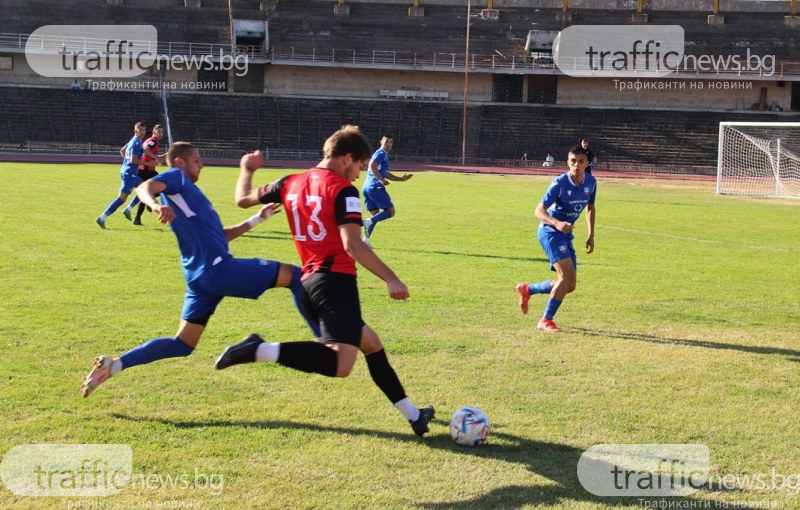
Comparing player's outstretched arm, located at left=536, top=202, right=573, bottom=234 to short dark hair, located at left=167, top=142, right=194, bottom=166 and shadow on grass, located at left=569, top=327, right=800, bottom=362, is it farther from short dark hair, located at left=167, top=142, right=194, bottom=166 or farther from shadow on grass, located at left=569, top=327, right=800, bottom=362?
short dark hair, located at left=167, top=142, right=194, bottom=166

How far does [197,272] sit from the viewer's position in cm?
563

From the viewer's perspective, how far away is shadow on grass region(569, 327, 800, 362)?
25.8ft

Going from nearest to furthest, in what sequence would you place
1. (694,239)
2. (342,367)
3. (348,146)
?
(342,367)
(348,146)
(694,239)

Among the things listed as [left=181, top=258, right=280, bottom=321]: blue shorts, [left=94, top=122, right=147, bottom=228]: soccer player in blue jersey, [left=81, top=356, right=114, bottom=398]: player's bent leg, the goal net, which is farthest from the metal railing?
[left=81, top=356, right=114, bottom=398]: player's bent leg

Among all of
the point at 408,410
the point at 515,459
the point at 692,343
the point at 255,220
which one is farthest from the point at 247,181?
the point at 692,343

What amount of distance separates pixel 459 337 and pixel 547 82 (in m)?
49.4

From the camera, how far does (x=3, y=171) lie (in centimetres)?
2998

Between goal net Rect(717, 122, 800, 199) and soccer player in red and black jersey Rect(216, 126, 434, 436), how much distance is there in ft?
96.1

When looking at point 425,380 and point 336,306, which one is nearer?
point 336,306

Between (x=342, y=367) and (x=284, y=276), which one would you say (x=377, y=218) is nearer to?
(x=284, y=276)

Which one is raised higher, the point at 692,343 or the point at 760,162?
the point at 760,162

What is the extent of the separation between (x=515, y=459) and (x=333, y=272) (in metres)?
1.60

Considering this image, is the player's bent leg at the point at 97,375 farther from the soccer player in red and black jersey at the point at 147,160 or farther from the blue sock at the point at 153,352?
the soccer player in red and black jersey at the point at 147,160

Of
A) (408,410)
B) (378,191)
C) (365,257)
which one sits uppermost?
(365,257)
